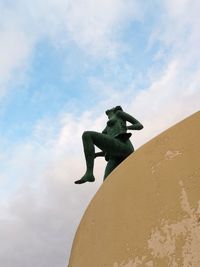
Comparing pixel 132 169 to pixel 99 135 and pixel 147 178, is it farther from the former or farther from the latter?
pixel 99 135

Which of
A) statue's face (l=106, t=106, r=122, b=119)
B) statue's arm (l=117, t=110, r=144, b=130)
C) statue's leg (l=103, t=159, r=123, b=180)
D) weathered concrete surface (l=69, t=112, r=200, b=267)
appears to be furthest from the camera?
statue's face (l=106, t=106, r=122, b=119)

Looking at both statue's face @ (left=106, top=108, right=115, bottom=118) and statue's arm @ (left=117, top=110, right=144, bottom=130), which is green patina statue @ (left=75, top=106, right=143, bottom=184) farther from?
statue's face @ (left=106, top=108, right=115, bottom=118)

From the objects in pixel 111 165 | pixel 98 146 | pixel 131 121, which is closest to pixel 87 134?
pixel 98 146

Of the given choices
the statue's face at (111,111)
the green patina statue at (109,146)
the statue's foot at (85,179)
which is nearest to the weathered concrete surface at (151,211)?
the statue's foot at (85,179)

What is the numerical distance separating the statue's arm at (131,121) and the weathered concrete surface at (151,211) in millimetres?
1740

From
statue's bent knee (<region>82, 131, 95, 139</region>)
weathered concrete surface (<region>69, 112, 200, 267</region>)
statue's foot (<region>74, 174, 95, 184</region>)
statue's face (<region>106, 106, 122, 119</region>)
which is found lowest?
weathered concrete surface (<region>69, 112, 200, 267</region>)

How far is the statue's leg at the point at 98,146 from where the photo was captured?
17.1ft

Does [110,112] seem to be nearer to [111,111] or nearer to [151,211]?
[111,111]

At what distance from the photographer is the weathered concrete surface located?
324cm

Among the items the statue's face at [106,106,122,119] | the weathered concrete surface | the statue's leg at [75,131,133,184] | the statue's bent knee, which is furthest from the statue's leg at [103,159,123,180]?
the weathered concrete surface

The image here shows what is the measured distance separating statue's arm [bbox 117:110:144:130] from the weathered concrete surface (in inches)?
68.5

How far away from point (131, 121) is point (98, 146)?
2.54 ft

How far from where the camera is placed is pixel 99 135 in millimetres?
5211

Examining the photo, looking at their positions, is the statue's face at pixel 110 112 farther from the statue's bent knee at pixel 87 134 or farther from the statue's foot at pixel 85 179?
the statue's foot at pixel 85 179
